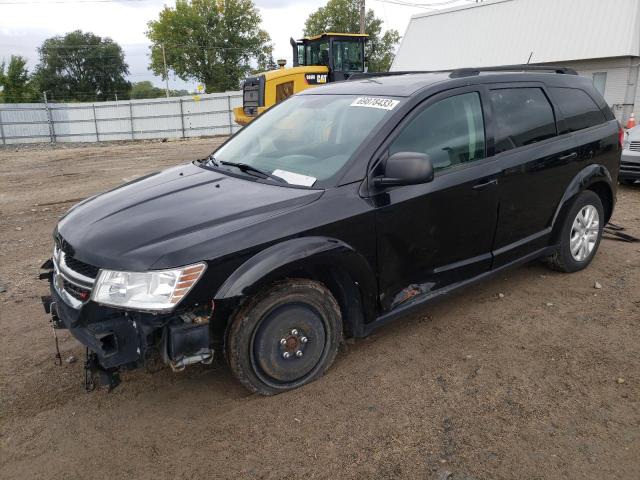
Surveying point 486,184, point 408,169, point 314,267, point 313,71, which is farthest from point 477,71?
point 313,71

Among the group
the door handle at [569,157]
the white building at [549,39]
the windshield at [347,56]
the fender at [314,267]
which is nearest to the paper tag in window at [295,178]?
the fender at [314,267]

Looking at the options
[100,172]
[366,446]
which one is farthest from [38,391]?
[100,172]

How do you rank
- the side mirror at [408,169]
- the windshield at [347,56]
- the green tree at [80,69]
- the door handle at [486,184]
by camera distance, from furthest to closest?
the green tree at [80,69], the windshield at [347,56], the door handle at [486,184], the side mirror at [408,169]

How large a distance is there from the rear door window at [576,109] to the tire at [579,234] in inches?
24.2

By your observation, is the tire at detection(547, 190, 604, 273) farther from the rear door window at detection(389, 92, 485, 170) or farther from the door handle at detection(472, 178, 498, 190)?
the rear door window at detection(389, 92, 485, 170)

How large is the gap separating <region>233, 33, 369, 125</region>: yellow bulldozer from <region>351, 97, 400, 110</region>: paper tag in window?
11.3m

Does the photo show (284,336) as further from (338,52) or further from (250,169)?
(338,52)

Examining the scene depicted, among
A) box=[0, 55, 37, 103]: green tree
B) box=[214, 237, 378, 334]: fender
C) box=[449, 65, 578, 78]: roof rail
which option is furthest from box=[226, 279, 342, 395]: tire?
box=[0, 55, 37, 103]: green tree

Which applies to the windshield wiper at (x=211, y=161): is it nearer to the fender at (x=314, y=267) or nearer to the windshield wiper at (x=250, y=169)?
the windshield wiper at (x=250, y=169)

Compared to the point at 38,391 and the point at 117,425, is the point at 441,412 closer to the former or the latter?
the point at 117,425

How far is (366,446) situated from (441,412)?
1.75 ft

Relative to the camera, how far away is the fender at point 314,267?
2721mm

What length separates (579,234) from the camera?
481cm

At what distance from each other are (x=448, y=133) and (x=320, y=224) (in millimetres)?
1269
